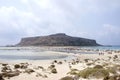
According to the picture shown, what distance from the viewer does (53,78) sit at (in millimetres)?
23188

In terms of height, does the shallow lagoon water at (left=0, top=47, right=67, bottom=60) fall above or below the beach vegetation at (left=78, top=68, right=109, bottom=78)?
above

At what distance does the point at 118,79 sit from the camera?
1950cm

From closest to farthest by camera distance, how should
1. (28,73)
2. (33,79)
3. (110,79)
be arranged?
(110,79), (33,79), (28,73)

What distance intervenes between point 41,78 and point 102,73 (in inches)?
225

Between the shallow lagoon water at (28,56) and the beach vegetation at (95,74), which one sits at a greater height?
the shallow lagoon water at (28,56)

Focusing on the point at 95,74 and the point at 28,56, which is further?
the point at 28,56

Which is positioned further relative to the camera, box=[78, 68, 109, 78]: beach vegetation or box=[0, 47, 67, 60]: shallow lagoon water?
box=[0, 47, 67, 60]: shallow lagoon water

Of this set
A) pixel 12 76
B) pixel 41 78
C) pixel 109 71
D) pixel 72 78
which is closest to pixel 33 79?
pixel 41 78

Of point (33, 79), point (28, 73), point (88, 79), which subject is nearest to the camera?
point (88, 79)

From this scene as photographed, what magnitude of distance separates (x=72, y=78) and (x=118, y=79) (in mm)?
3725

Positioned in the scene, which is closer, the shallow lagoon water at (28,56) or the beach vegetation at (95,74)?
the beach vegetation at (95,74)

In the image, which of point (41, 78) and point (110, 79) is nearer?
point (110, 79)

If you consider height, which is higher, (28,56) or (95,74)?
(28,56)

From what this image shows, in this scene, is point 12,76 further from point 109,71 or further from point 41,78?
point 109,71
